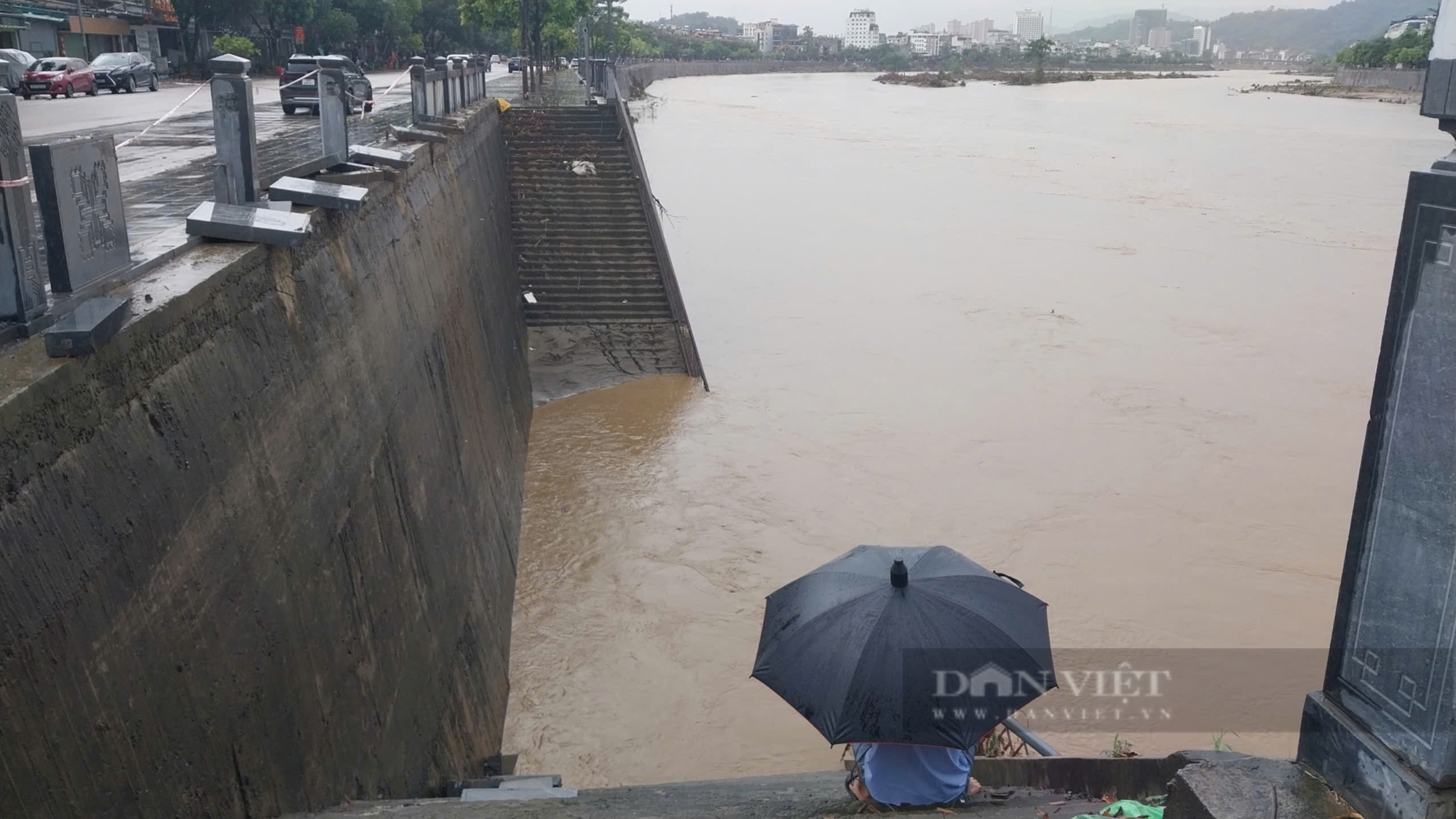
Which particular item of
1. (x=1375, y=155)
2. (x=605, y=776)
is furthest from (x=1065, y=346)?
(x=1375, y=155)

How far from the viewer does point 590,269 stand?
17406mm

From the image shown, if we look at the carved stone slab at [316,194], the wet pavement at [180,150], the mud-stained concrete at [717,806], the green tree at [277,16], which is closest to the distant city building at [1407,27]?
the green tree at [277,16]

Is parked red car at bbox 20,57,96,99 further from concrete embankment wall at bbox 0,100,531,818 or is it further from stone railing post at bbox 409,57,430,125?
concrete embankment wall at bbox 0,100,531,818

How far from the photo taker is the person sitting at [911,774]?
4.08 meters

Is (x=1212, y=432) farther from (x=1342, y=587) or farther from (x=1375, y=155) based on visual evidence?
(x=1375, y=155)

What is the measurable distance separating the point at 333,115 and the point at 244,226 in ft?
11.0

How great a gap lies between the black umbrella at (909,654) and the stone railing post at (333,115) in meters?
5.91

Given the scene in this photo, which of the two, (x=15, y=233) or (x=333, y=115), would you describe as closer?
(x=15, y=233)

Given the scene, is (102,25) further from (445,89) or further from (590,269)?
(590,269)

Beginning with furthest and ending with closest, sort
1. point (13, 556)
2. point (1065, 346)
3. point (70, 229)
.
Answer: point (1065, 346) < point (70, 229) < point (13, 556)

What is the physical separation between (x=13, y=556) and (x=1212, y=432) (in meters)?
14.1

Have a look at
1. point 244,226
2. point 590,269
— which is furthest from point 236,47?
point 244,226

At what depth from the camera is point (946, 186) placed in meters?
34.8

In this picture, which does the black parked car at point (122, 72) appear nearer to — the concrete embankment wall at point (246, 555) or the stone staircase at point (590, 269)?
the stone staircase at point (590, 269)
